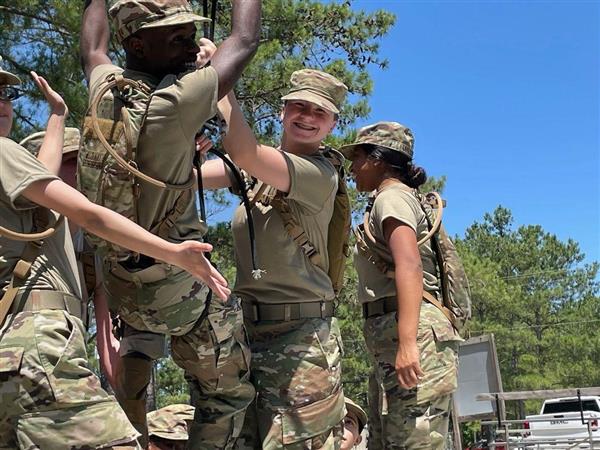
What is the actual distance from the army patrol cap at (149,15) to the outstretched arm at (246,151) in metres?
0.36

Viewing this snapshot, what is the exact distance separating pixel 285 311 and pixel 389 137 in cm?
131

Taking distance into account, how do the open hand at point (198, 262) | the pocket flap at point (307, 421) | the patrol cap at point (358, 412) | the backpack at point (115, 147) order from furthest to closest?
the patrol cap at point (358, 412) < the pocket flap at point (307, 421) < the backpack at point (115, 147) < the open hand at point (198, 262)

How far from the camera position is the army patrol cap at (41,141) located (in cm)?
332

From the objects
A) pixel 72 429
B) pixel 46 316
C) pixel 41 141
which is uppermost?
pixel 41 141

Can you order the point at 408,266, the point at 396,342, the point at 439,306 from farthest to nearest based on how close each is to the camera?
1. the point at 439,306
2. the point at 396,342
3. the point at 408,266

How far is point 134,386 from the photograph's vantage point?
302 centimetres

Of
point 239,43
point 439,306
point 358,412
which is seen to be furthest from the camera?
point 358,412

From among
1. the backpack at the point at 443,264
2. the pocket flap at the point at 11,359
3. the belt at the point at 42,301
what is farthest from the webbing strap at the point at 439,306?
the pocket flap at the point at 11,359

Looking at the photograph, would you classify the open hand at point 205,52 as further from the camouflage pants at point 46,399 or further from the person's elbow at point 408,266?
the person's elbow at point 408,266

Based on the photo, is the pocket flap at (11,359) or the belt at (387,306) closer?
the pocket flap at (11,359)

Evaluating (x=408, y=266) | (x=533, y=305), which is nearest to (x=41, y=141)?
(x=408, y=266)

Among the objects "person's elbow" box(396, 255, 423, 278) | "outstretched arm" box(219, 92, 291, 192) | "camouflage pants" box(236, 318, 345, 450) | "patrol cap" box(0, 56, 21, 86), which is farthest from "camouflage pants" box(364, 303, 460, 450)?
"patrol cap" box(0, 56, 21, 86)

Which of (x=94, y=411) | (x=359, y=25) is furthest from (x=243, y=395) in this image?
(x=359, y=25)

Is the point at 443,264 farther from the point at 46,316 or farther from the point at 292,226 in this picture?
the point at 46,316
